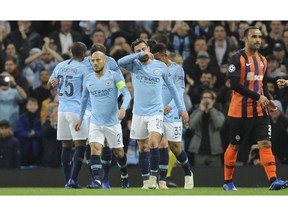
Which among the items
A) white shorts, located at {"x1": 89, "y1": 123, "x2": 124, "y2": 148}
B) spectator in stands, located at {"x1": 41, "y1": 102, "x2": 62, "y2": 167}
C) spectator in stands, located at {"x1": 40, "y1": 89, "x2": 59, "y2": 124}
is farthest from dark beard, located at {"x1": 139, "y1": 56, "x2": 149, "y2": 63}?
spectator in stands, located at {"x1": 40, "y1": 89, "x2": 59, "y2": 124}

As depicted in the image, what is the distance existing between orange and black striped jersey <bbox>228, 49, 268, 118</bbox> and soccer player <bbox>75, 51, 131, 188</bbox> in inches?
80.7

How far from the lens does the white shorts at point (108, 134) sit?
15.8 m

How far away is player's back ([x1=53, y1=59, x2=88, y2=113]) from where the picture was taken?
54.1 feet

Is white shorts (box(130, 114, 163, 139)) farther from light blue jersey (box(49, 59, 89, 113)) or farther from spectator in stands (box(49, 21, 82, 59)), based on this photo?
spectator in stands (box(49, 21, 82, 59))

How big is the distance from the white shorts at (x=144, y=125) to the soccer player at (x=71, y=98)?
1017mm

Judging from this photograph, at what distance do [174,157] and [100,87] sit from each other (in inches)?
107

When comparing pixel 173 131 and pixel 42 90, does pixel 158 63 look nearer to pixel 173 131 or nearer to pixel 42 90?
pixel 173 131

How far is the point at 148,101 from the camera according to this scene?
15844mm

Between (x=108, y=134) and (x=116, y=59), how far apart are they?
4.98m

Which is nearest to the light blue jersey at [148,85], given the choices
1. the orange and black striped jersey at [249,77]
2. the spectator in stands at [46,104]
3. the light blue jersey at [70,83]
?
the light blue jersey at [70,83]

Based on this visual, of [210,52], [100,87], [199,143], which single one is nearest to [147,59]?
[100,87]

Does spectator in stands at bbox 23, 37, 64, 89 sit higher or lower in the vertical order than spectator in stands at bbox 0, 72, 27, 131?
higher

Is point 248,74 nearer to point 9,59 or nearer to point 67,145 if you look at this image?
point 67,145

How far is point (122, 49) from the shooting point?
20.8m
